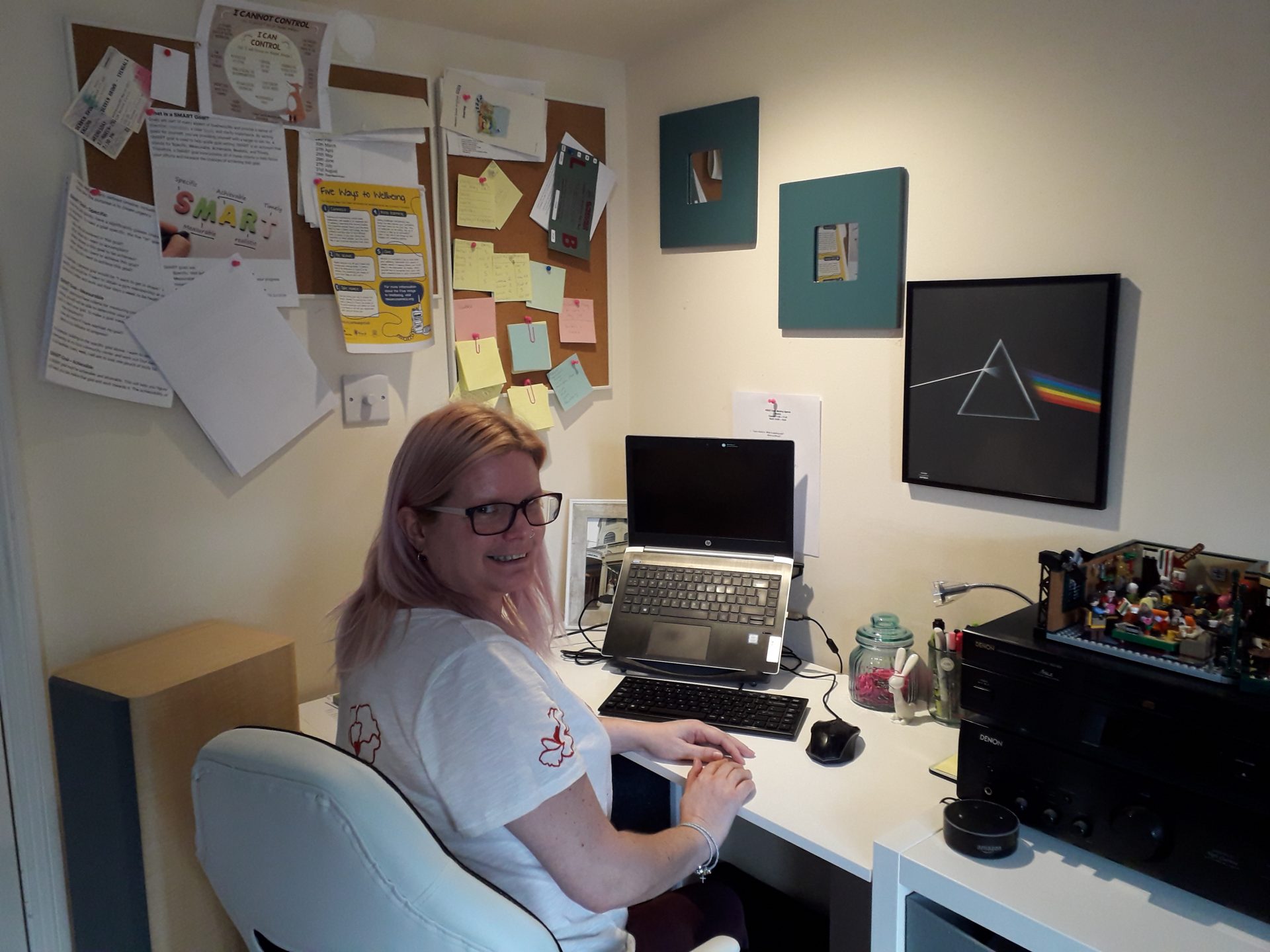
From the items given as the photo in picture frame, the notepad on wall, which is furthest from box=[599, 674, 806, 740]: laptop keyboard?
the notepad on wall

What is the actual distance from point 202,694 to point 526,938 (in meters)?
0.90

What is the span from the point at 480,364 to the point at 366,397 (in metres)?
0.29

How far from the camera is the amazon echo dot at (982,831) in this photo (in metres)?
1.18

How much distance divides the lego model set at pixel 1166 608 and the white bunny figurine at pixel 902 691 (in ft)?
1.34

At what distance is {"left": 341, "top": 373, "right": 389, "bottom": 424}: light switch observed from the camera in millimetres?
1955

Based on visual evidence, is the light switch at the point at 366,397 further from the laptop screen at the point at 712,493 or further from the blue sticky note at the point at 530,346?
the laptop screen at the point at 712,493

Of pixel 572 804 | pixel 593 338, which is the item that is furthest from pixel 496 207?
pixel 572 804

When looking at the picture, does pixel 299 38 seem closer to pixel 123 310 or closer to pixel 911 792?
pixel 123 310

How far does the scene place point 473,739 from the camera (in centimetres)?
110

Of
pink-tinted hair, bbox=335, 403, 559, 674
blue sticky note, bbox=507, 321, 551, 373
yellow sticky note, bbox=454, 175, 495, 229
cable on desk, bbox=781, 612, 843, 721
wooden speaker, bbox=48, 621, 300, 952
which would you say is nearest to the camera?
pink-tinted hair, bbox=335, 403, 559, 674

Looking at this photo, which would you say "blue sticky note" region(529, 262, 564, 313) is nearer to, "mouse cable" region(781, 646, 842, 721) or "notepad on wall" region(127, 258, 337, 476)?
"notepad on wall" region(127, 258, 337, 476)

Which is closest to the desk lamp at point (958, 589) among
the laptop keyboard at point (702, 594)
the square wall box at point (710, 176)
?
the laptop keyboard at point (702, 594)

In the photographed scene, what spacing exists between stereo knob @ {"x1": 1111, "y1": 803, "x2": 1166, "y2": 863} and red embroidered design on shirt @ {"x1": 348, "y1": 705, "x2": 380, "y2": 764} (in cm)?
96

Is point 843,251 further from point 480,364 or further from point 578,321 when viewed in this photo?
point 480,364
